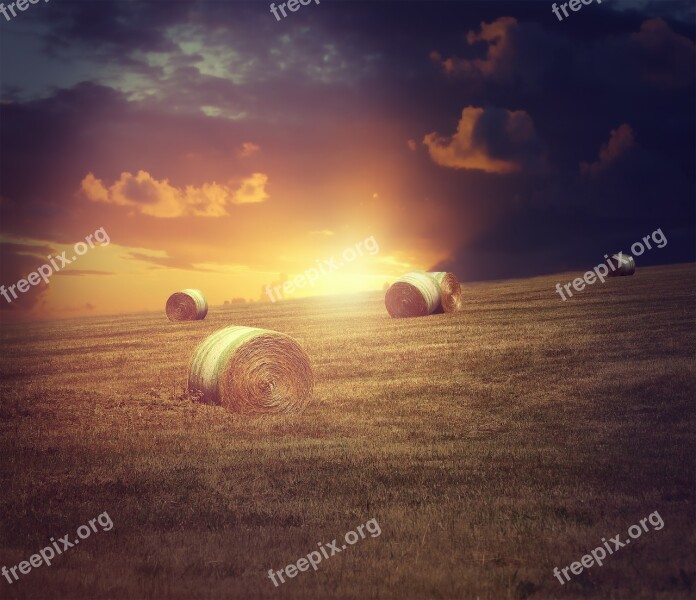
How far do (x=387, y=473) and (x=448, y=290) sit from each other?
19902 millimetres

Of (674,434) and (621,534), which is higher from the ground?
(621,534)


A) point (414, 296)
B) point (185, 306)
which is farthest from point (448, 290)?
point (185, 306)

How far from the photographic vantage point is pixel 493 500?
9.29m

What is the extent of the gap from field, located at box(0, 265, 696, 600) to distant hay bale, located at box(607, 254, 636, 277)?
1822cm

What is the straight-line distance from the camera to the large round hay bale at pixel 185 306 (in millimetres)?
36938

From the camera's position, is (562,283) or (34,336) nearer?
(34,336)

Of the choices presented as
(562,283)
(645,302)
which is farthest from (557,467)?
(562,283)

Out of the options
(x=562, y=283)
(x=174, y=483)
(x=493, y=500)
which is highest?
(x=174, y=483)

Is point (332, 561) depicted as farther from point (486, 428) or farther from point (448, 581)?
point (486, 428)

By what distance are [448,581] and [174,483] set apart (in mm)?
4869

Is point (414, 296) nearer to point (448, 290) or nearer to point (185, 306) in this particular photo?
point (448, 290)

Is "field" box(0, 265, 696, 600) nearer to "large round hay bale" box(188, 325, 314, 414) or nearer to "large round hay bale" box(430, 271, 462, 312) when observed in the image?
"large round hay bale" box(188, 325, 314, 414)

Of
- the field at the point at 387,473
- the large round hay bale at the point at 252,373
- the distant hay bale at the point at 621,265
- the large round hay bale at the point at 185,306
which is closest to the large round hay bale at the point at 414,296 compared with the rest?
the field at the point at 387,473

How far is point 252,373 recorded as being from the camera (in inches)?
635
